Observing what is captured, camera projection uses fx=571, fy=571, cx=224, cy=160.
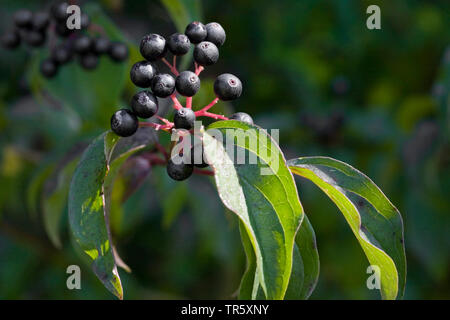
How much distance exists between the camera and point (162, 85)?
155 cm

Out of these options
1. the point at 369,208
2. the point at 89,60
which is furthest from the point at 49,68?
the point at 369,208

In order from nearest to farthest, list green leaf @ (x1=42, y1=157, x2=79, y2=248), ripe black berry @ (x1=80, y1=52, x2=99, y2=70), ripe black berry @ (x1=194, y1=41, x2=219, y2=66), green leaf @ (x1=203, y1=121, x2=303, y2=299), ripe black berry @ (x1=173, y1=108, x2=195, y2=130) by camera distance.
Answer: green leaf @ (x1=203, y1=121, x2=303, y2=299) → ripe black berry @ (x1=173, y1=108, x2=195, y2=130) → ripe black berry @ (x1=194, y1=41, x2=219, y2=66) → green leaf @ (x1=42, y1=157, x2=79, y2=248) → ripe black berry @ (x1=80, y1=52, x2=99, y2=70)

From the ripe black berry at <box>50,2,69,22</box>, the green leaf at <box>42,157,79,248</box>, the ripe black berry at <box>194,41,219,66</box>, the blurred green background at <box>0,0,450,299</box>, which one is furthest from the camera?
the blurred green background at <box>0,0,450,299</box>

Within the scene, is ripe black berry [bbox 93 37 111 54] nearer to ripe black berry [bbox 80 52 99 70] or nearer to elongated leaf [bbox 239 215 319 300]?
ripe black berry [bbox 80 52 99 70]

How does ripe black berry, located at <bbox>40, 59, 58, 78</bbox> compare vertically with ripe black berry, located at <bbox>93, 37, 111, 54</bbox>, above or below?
below

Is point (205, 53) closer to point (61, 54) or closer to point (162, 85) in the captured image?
point (162, 85)

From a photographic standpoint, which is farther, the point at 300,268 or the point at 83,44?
the point at 83,44

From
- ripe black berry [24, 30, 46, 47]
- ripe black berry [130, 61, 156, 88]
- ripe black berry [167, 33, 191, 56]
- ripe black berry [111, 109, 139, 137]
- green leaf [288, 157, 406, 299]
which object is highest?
ripe black berry [24, 30, 46, 47]

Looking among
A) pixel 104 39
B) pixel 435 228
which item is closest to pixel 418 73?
pixel 435 228

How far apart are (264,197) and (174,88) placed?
0.41 m

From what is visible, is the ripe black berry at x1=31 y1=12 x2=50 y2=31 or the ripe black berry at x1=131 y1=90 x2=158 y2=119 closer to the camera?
the ripe black berry at x1=131 y1=90 x2=158 y2=119

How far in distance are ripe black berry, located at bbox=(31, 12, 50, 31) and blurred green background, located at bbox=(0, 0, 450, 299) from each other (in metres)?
0.19

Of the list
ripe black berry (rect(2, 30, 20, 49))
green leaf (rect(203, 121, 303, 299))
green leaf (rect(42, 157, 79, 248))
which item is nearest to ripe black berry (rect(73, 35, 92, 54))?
ripe black berry (rect(2, 30, 20, 49))

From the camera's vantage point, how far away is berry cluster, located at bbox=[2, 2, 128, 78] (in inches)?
94.5
